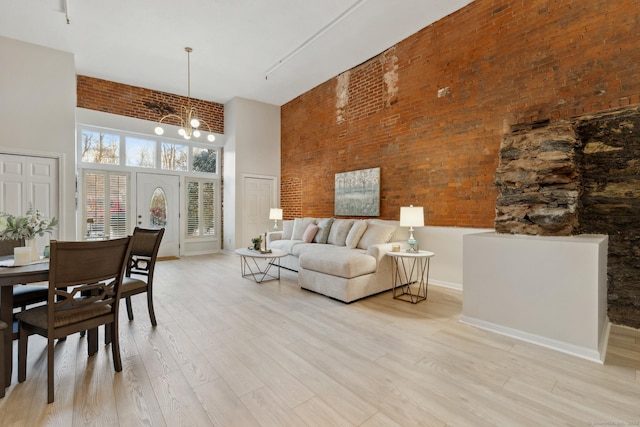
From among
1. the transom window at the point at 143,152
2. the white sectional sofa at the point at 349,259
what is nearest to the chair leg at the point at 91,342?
the white sectional sofa at the point at 349,259

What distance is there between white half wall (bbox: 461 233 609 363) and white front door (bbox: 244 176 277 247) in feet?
17.6

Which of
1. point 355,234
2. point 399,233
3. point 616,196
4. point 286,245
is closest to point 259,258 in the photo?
point 286,245

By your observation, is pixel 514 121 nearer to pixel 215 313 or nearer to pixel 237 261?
pixel 215 313

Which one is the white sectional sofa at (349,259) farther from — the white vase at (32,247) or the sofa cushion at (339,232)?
the white vase at (32,247)

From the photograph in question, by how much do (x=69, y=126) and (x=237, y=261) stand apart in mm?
3834

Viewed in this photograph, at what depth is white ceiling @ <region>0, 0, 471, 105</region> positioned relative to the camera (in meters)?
3.90

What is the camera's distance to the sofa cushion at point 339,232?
485 centimetres

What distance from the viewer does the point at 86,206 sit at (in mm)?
5840

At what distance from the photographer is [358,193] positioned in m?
5.47

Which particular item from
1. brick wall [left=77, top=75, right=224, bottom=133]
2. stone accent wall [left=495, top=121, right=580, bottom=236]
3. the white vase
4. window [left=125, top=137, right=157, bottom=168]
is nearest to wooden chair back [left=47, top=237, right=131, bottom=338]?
the white vase

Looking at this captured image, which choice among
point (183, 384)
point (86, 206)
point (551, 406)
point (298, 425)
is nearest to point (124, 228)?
point (86, 206)

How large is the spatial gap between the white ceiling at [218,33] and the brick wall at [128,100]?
191 mm

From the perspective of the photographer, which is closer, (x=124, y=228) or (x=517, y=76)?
(x=517, y=76)

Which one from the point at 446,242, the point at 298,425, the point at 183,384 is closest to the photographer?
the point at 298,425
